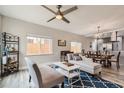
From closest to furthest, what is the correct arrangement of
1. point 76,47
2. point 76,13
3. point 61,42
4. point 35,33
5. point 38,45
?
point 76,13, point 35,33, point 38,45, point 61,42, point 76,47

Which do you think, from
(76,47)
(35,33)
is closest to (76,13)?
(35,33)

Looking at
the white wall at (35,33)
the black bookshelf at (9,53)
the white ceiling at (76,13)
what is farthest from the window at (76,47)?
the black bookshelf at (9,53)

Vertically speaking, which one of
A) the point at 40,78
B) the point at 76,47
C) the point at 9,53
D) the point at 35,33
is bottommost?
the point at 40,78

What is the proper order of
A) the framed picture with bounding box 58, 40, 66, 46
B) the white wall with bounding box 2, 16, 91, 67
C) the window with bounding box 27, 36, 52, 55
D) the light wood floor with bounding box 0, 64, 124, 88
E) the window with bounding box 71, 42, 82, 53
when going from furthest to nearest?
the window with bounding box 71, 42, 82, 53 < the framed picture with bounding box 58, 40, 66, 46 < the window with bounding box 27, 36, 52, 55 < the white wall with bounding box 2, 16, 91, 67 < the light wood floor with bounding box 0, 64, 124, 88

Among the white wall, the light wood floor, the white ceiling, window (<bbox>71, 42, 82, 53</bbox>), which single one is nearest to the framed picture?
the white wall

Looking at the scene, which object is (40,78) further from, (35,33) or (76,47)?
(76,47)

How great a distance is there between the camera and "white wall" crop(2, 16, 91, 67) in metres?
5.21

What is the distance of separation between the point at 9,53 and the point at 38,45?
1.99 meters

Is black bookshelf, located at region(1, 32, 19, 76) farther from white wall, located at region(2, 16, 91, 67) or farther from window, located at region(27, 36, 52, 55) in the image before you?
window, located at region(27, 36, 52, 55)

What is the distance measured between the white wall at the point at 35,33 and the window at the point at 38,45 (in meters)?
0.28

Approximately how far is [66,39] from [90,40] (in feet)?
11.5

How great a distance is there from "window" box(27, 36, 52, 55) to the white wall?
276 mm

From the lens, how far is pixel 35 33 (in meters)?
6.20
